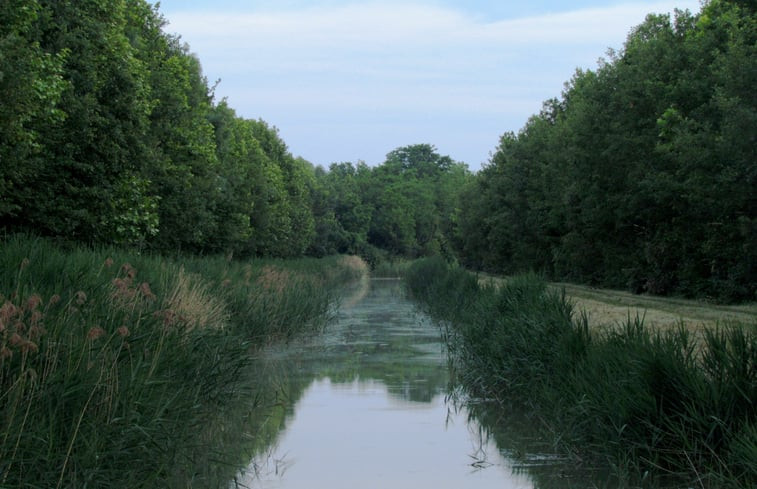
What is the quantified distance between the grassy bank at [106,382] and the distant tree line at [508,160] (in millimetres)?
5144

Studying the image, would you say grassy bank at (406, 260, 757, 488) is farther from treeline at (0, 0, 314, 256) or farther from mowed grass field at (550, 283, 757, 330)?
treeline at (0, 0, 314, 256)

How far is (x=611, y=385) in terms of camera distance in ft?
32.6

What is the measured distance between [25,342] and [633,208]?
3066 centimetres

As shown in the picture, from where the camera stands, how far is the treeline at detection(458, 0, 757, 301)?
25.0 meters

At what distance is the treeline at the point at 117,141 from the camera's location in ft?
57.8

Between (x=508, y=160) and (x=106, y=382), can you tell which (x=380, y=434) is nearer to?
(x=106, y=382)

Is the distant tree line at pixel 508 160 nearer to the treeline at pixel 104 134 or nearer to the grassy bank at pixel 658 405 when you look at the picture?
the treeline at pixel 104 134

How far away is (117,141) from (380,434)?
533 inches

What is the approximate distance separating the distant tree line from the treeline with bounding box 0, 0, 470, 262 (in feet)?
0.20

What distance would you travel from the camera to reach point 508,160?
60.8 meters

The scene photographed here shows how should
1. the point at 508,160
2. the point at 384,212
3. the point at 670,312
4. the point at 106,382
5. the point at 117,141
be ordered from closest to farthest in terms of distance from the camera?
the point at 106,382, the point at 117,141, the point at 670,312, the point at 508,160, the point at 384,212

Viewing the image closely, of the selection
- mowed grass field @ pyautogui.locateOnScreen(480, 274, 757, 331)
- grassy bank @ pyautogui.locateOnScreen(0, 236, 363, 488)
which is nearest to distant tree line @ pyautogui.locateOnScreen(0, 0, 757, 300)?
mowed grass field @ pyautogui.locateOnScreen(480, 274, 757, 331)

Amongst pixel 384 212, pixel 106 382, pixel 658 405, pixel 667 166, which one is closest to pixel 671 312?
pixel 667 166

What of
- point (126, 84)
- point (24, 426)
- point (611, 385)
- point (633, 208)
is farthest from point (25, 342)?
point (633, 208)
